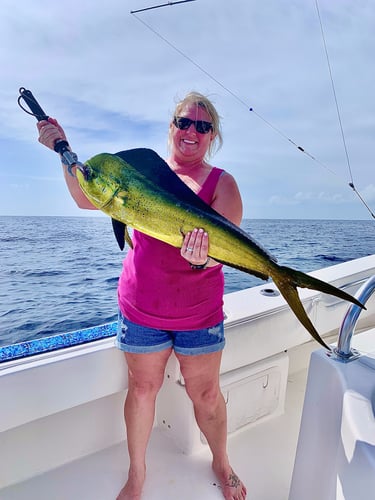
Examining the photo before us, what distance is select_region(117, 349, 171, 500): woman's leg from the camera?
1478 mm

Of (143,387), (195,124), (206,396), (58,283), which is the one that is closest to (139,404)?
(143,387)

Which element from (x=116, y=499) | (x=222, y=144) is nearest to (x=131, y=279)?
(x=222, y=144)

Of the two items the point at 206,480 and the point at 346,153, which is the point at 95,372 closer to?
the point at 206,480

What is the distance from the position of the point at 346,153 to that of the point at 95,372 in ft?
8.94

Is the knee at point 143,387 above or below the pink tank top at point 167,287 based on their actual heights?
below

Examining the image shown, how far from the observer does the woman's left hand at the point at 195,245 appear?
3.27 feet

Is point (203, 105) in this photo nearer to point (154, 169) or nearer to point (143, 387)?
point (154, 169)

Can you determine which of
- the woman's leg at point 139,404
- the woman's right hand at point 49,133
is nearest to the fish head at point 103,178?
the woman's right hand at point 49,133

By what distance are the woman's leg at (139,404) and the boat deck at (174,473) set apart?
10 centimetres

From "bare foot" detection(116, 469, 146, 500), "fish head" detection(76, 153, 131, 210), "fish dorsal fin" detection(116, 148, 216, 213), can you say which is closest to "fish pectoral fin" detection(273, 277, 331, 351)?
"fish dorsal fin" detection(116, 148, 216, 213)

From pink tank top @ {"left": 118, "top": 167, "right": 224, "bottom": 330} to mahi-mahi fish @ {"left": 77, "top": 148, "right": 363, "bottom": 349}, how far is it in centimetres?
32

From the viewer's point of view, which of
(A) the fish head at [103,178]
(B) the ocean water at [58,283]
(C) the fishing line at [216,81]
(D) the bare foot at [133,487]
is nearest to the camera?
(A) the fish head at [103,178]

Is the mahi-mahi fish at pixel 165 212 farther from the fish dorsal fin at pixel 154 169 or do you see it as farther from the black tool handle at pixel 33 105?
the black tool handle at pixel 33 105

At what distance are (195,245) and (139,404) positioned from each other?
87 centimetres
